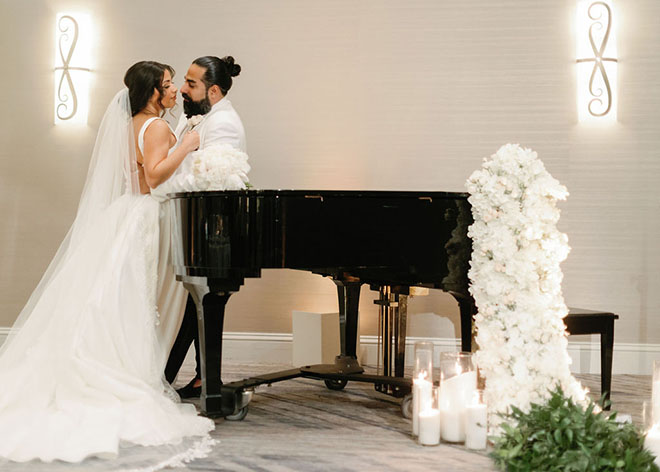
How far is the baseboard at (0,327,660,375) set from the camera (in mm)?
4941

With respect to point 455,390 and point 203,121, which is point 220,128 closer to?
point 203,121

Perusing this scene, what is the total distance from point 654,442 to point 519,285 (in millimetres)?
831

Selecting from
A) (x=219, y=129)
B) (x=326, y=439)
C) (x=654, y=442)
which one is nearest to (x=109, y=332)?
(x=326, y=439)

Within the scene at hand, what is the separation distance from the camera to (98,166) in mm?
3754

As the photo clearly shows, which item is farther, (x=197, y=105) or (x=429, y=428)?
(x=197, y=105)

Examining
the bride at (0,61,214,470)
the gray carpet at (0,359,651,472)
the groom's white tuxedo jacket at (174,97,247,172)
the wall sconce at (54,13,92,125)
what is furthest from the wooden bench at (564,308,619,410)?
the wall sconce at (54,13,92,125)

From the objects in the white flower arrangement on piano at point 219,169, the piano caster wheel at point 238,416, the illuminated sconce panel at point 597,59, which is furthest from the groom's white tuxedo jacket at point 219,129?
the illuminated sconce panel at point 597,59

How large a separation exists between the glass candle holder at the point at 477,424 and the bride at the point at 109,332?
1073mm

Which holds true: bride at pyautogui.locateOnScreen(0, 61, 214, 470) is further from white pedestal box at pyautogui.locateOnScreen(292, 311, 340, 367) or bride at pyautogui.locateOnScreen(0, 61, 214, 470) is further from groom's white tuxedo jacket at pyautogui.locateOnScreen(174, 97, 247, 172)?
white pedestal box at pyautogui.locateOnScreen(292, 311, 340, 367)

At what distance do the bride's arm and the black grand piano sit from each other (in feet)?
1.17

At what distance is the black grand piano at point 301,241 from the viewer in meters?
3.14

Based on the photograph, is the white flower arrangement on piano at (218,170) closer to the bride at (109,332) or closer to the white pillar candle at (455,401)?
the bride at (109,332)

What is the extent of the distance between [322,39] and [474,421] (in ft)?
10.3

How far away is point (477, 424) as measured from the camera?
2.94 meters
